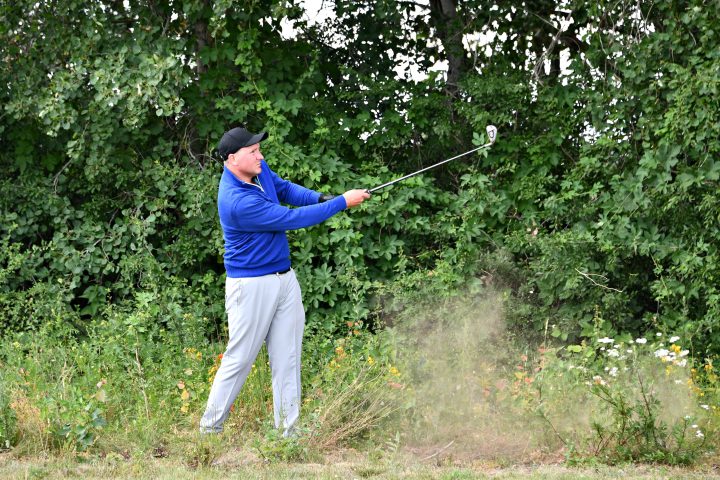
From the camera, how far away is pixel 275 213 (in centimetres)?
541

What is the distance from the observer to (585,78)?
7.98m

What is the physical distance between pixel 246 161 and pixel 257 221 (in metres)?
0.35

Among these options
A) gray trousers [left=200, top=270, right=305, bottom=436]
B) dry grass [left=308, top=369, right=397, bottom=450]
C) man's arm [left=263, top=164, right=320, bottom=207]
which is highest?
man's arm [left=263, top=164, right=320, bottom=207]

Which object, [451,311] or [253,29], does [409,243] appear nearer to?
[451,311]

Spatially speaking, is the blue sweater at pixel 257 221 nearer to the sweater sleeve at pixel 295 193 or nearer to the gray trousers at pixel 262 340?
the gray trousers at pixel 262 340

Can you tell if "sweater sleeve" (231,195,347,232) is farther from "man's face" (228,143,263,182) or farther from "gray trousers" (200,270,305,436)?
"gray trousers" (200,270,305,436)

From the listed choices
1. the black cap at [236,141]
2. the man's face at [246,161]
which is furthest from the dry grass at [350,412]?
the black cap at [236,141]

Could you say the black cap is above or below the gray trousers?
above

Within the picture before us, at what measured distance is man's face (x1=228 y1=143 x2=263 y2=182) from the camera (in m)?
5.50

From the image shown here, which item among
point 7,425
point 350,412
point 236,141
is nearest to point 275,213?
point 236,141

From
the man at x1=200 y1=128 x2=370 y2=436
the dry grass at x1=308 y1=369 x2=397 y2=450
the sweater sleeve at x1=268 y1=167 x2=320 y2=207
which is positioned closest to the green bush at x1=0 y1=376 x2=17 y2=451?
the man at x1=200 y1=128 x2=370 y2=436

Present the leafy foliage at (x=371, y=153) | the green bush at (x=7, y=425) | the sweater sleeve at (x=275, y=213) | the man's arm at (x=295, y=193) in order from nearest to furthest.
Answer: the sweater sleeve at (x=275, y=213) < the green bush at (x=7, y=425) < the man's arm at (x=295, y=193) < the leafy foliage at (x=371, y=153)

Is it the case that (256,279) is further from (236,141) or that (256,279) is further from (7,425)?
(7,425)

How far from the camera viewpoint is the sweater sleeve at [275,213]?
5.41 meters
